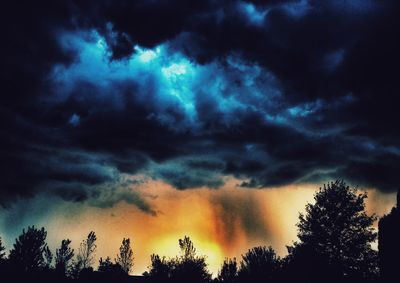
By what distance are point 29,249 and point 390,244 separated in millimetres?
46012

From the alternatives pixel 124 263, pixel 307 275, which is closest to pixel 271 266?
pixel 307 275

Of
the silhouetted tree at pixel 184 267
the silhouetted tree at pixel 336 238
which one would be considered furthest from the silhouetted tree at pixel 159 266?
the silhouetted tree at pixel 336 238

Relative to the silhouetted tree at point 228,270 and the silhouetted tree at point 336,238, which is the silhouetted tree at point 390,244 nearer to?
the silhouetted tree at point 336,238

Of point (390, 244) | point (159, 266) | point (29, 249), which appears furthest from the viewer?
point (159, 266)

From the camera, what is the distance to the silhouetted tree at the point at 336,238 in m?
34.4

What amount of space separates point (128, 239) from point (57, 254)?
17.1m

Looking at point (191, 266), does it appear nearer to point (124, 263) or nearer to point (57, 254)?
point (124, 263)

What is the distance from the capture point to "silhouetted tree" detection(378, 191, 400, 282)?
33062 mm

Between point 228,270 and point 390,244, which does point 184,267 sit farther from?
point 390,244

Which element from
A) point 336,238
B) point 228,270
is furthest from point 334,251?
point 228,270

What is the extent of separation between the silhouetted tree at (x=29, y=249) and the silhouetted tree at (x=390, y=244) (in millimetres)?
42833

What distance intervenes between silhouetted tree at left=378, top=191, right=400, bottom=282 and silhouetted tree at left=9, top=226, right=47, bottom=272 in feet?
141

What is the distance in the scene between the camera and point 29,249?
2045 inches

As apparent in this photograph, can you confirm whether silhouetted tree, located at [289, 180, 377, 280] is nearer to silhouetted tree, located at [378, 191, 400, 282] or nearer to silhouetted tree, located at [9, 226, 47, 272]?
silhouetted tree, located at [378, 191, 400, 282]
